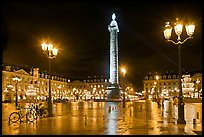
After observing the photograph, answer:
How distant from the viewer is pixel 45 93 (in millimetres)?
160625

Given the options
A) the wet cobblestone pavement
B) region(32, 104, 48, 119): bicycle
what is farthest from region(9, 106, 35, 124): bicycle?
the wet cobblestone pavement

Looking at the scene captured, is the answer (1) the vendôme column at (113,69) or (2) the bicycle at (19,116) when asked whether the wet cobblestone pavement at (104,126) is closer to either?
(2) the bicycle at (19,116)

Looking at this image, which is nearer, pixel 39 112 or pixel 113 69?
pixel 39 112

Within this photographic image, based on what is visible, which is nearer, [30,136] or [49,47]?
[30,136]

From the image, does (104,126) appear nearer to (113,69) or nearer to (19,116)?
(19,116)

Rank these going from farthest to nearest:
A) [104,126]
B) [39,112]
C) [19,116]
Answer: [39,112]
[19,116]
[104,126]

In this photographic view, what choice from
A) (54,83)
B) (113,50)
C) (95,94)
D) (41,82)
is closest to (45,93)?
(41,82)

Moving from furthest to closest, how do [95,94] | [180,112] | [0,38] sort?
[95,94] < [180,112] < [0,38]

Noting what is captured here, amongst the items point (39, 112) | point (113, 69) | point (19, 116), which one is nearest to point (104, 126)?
point (19, 116)

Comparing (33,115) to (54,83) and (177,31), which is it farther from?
(54,83)

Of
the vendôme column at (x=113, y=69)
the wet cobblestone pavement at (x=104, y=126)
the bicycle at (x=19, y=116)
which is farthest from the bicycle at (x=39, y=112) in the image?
the vendôme column at (x=113, y=69)

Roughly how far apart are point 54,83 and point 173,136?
167 metres

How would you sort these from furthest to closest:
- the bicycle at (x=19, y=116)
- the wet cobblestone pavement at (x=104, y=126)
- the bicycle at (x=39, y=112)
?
the bicycle at (x=39, y=112), the bicycle at (x=19, y=116), the wet cobblestone pavement at (x=104, y=126)

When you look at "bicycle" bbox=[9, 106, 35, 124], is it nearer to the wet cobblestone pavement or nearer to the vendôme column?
the wet cobblestone pavement
